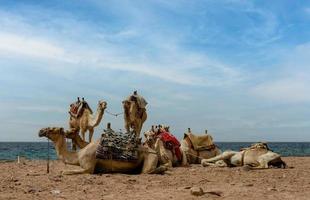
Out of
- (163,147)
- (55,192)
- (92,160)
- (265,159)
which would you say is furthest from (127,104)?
(55,192)

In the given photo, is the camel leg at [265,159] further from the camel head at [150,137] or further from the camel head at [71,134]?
the camel head at [71,134]

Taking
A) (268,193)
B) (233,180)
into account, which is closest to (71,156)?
(233,180)

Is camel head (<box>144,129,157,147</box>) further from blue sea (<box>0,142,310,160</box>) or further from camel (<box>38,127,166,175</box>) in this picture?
blue sea (<box>0,142,310,160</box>)

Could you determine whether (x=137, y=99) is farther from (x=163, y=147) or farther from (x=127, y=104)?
(x=163, y=147)

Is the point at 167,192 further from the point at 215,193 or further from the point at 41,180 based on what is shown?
the point at 41,180

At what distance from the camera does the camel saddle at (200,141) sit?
18.4 meters

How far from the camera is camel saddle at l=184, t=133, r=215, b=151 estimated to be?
18350 millimetres

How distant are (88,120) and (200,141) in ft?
13.1

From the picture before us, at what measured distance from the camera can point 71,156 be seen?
12.9m

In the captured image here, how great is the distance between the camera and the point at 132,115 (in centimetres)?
1883

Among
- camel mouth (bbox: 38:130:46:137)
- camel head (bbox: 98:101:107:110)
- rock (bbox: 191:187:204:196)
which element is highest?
camel head (bbox: 98:101:107:110)

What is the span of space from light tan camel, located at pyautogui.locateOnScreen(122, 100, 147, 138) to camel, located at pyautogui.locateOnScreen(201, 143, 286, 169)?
3.23 metres

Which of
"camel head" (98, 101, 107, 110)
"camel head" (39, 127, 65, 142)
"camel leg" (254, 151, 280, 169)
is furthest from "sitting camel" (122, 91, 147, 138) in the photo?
"camel head" (39, 127, 65, 142)

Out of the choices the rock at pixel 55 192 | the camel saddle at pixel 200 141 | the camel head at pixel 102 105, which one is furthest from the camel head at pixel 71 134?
the camel saddle at pixel 200 141
